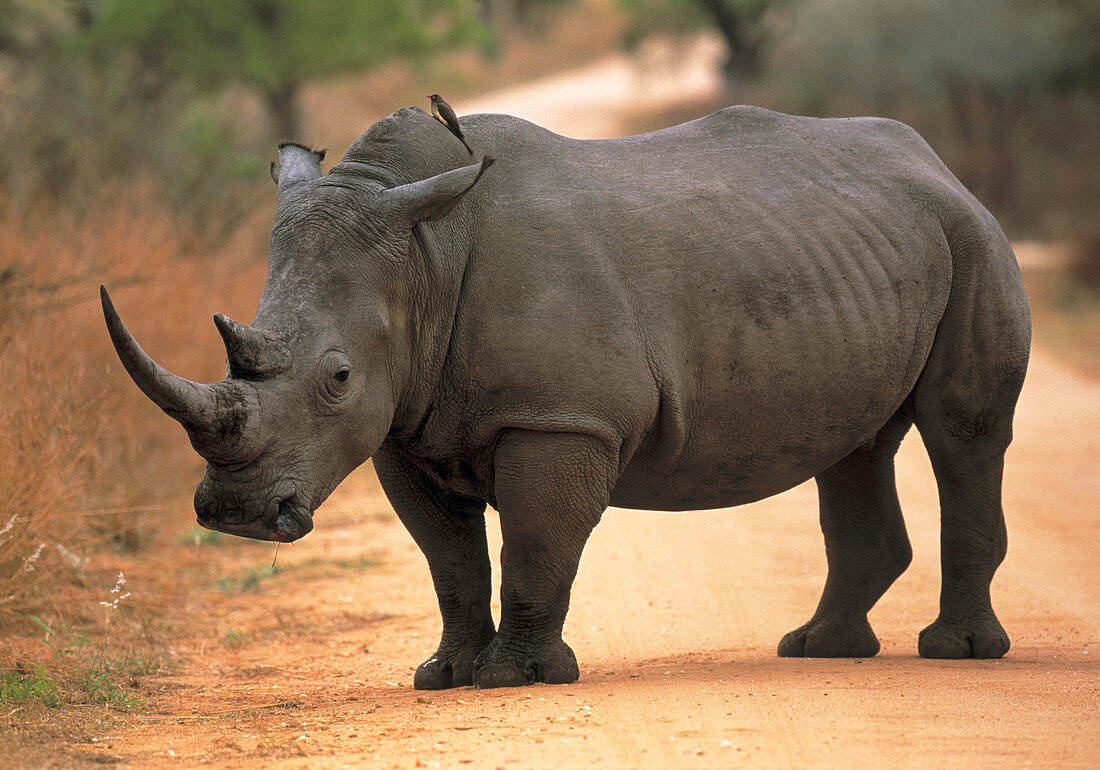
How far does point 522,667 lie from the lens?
5.31 metres

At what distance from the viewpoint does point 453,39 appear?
99.5ft

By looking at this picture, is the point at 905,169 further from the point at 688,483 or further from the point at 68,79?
the point at 68,79

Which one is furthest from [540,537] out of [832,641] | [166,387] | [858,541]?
[858,541]

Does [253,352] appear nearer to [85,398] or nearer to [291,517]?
[291,517]

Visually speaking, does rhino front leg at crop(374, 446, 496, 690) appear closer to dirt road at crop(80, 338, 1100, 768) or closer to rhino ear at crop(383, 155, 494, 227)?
dirt road at crop(80, 338, 1100, 768)

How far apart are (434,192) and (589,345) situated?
0.75m

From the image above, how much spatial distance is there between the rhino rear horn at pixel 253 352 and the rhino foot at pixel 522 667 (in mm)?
1371

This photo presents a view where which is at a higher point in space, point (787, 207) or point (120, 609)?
point (787, 207)

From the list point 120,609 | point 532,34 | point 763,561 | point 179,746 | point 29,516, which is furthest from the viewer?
point 532,34

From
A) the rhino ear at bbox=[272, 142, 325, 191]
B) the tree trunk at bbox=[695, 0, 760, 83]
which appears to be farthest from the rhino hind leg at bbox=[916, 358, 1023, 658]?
the tree trunk at bbox=[695, 0, 760, 83]

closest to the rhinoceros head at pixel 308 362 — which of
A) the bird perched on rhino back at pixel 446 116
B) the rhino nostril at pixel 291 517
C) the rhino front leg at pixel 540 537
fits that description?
the rhino nostril at pixel 291 517

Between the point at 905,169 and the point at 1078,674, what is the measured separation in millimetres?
2086

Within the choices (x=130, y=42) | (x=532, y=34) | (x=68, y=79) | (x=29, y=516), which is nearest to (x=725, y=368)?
(x=29, y=516)

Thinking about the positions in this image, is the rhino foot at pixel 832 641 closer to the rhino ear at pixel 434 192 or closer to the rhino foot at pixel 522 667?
the rhino foot at pixel 522 667
